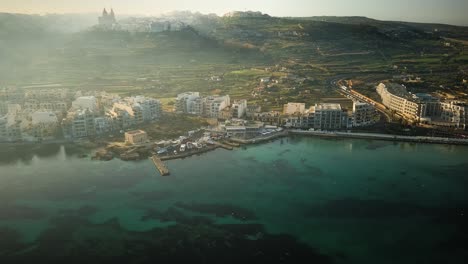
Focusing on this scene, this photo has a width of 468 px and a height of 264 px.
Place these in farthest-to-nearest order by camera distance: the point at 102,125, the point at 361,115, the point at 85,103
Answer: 1. the point at 85,103
2. the point at 361,115
3. the point at 102,125

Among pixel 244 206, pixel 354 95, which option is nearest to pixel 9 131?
pixel 244 206

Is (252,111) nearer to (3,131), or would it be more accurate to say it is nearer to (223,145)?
Result: (223,145)

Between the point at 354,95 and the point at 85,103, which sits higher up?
the point at 354,95

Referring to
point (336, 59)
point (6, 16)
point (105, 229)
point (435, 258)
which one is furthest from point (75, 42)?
point (435, 258)

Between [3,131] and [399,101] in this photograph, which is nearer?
[3,131]

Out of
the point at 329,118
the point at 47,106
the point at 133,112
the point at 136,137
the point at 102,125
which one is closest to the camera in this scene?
the point at 136,137

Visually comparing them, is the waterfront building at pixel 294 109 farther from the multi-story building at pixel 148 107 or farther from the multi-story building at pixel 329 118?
the multi-story building at pixel 148 107

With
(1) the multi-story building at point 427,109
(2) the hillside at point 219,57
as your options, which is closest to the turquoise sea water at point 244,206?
(1) the multi-story building at point 427,109
